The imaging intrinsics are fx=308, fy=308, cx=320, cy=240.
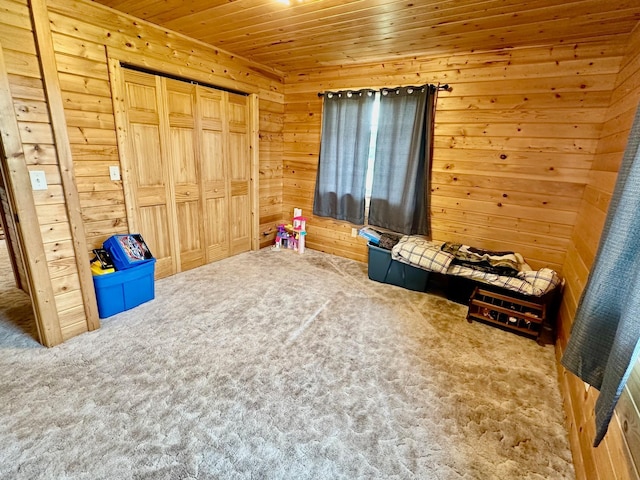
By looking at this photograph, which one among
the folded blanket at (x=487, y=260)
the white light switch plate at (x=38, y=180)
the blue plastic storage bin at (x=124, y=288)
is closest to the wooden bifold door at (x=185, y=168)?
the blue plastic storage bin at (x=124, y=288)

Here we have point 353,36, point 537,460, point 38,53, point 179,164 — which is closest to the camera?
point 537,460

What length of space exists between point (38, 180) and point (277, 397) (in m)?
1.97

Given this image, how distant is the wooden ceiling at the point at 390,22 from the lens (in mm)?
2039

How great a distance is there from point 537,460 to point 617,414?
51cm

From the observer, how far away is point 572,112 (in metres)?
2.54

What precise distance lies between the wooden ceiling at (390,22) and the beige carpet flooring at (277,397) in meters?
2.31

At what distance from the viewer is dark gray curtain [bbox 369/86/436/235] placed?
3.16 meters

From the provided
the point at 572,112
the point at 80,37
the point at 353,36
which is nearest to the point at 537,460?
the point at 572,112

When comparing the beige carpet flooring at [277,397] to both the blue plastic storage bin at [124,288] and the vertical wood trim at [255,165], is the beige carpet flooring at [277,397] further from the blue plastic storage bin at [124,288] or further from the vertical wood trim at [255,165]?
the vertical wood trim at [255,165]

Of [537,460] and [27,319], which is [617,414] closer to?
[537,460]

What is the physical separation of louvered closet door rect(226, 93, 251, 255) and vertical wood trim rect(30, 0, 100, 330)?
1756mm

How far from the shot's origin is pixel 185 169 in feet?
10.5

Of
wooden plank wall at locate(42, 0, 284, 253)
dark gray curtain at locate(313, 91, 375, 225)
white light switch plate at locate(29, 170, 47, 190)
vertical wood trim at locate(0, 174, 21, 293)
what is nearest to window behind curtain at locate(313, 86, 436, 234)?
dark gray curtain at locate(313, 91, 375, 225)

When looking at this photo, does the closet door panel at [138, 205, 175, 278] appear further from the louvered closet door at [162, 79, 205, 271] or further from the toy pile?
the toy pile
